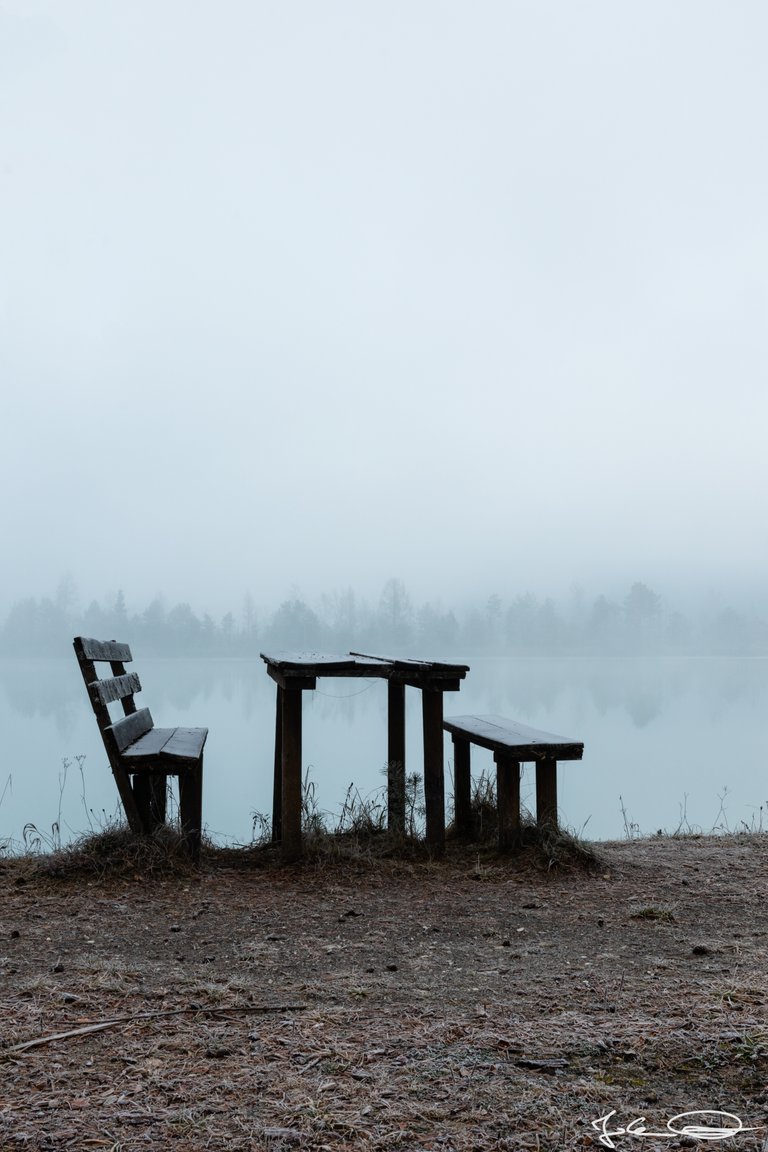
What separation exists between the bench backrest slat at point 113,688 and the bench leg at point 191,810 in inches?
25.1

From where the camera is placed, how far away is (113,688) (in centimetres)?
525

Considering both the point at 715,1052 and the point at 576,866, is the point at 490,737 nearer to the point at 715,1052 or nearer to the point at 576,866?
the point at 576,866

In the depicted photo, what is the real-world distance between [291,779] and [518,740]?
1.44 metres

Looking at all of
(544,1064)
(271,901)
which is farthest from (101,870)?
(544,1064)

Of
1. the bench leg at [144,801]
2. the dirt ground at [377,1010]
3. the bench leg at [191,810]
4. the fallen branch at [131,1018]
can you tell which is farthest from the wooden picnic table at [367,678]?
the fallen branch at [131,1018]

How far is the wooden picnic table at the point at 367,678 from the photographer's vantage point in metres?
5.11

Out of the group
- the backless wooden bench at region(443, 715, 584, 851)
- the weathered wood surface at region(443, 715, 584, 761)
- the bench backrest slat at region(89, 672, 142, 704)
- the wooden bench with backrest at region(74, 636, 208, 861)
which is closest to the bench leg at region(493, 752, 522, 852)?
the backless wooden bench at region(443, 715, 584, 851)

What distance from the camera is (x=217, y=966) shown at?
3.44m

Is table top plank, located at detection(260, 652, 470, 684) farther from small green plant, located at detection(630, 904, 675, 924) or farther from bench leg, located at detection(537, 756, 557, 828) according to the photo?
small green plant, located at detection(630, 904, 675, 924)

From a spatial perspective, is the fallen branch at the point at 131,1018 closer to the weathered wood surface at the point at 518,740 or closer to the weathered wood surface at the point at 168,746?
the weathered wood surface at the point at 168,746

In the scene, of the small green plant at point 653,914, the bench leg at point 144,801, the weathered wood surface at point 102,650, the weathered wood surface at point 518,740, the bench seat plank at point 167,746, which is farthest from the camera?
the weathered wood surface at point 518,740

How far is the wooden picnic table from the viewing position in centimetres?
511

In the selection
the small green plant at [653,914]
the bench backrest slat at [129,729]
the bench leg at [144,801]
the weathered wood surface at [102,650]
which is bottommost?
the small green plant at [653,914]

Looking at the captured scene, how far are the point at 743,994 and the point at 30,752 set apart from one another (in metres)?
26.8
